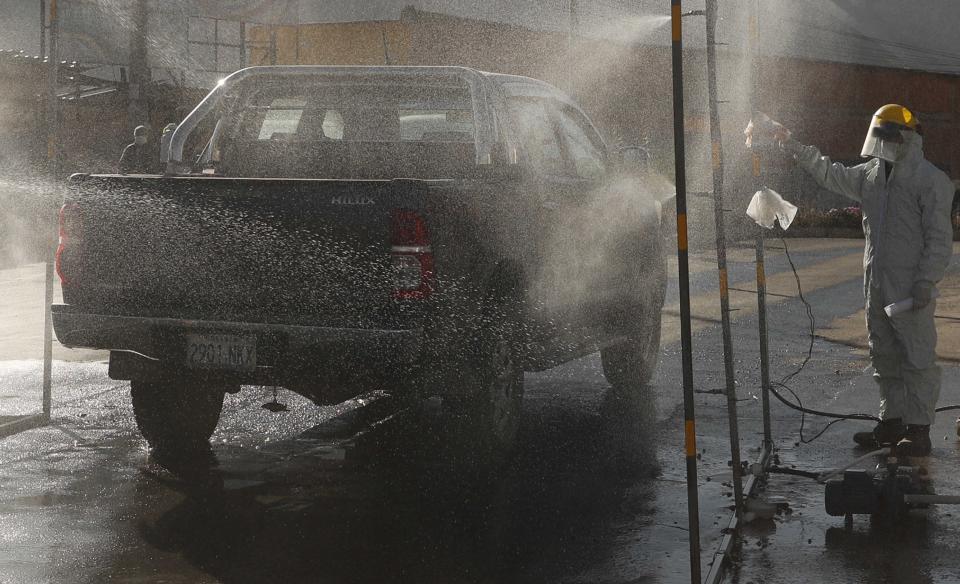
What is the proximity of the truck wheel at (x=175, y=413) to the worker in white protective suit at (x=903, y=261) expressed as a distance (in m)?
3.31

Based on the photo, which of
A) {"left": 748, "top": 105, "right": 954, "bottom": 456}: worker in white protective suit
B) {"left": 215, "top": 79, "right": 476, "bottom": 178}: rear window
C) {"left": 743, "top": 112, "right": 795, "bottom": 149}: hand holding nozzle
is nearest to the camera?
{"left": 743, "top": 112, "right": 795, "bottom": 149}: hand holding nozzle

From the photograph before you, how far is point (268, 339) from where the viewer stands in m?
6.16

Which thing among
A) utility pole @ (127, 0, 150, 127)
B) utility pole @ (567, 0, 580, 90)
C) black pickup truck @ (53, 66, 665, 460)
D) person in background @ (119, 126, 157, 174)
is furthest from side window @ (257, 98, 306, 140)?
utility pole @ (567, 0, 580, 90)

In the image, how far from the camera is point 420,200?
19.7 feet

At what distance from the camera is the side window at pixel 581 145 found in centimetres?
877

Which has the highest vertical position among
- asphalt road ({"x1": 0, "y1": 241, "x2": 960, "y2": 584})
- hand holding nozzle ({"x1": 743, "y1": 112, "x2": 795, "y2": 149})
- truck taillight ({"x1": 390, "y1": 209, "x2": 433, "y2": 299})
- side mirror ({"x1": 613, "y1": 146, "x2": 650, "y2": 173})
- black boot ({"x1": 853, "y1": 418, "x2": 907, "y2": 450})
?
side mirror ({"x1": 613, "y1": 146, "x2": 650, "y2": 173})

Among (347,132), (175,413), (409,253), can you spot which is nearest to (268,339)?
(409,253)

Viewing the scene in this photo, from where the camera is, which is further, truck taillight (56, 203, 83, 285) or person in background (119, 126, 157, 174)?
person in background (119, 126, 157, 174)

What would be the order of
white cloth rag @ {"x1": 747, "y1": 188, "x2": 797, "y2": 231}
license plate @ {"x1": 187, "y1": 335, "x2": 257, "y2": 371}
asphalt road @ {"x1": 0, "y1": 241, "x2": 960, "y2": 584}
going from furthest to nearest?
white cloth rag @ {"x1": 747, "y1": 188, "x2": 797, "y2": 231}, license plate @ {"x1": 187, "y1": 335, "x2": 257, "y2": 371}, asphalt road @ {"x1": 0, "y1": 241, "x2": 960, "y2": 584}

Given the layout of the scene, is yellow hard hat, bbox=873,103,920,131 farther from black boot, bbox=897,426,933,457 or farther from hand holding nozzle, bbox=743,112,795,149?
black boot, bbox=897,426,933,457

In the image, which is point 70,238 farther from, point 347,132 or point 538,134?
point 538,134

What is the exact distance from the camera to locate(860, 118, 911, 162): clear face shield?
23.9 ft

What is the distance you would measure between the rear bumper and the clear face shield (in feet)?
9.11

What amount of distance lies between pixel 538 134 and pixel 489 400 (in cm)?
216
